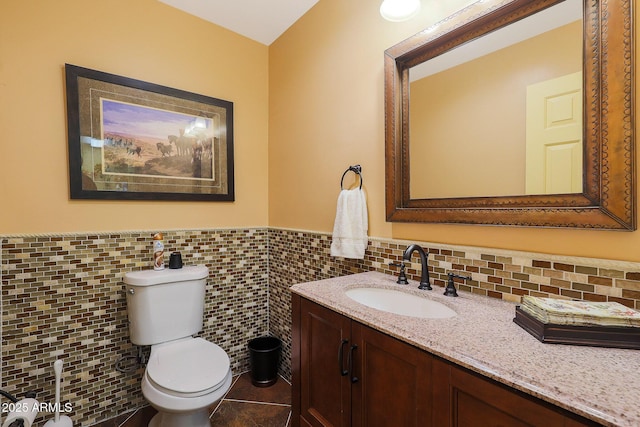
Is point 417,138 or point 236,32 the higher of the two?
point 236,32

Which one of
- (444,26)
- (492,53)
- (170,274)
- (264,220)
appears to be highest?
(444,26)

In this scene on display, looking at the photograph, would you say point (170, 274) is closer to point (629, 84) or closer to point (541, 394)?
point (541, 394)

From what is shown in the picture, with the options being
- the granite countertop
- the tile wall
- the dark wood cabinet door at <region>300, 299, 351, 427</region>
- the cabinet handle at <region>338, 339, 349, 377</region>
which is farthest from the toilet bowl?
the granite countertop

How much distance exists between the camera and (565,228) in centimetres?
94

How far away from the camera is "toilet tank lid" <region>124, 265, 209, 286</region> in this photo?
163cm

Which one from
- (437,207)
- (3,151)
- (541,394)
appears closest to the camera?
(541,394)

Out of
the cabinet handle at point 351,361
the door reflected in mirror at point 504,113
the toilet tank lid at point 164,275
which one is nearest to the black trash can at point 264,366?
the toilet tank lid at point 164,275

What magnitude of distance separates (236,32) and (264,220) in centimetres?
146

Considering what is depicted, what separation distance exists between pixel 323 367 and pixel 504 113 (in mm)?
1180

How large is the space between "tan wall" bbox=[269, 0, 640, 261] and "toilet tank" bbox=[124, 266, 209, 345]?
2.61 feet

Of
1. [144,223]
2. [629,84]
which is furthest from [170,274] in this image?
[629,84]

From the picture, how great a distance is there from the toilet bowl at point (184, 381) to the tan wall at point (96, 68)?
2.61ft

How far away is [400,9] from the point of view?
1.29 m

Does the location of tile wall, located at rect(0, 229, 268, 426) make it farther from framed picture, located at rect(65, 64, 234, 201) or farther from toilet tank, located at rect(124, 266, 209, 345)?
framed picture, located at rect(65, 64, 234, 201)
